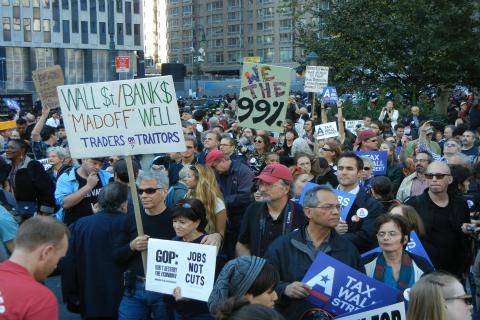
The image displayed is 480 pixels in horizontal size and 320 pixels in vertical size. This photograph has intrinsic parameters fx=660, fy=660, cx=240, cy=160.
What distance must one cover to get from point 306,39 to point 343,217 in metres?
17.7

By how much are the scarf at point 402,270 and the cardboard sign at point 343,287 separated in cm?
33

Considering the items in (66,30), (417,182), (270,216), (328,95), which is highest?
(66,30)

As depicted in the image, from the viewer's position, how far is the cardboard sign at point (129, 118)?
5719mm

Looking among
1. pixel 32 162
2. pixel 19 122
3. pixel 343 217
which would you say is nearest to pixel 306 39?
pixel 19 122

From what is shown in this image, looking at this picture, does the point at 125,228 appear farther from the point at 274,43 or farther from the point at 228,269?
the point at 274,43

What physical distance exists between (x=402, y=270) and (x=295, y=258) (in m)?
0.80

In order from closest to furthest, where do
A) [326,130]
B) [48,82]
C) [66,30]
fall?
[326,130]
[48,82]
[66,30]

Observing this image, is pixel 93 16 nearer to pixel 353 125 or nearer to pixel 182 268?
pixel 353 125

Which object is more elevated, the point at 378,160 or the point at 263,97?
the point at 263,97

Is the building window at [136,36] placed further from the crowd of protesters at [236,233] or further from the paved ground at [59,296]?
the paved ground at [59,296]

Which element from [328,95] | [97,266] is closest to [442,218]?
[97,266]

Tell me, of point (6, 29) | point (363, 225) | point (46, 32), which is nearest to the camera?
point (363, 225)

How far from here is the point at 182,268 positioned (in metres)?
4.95

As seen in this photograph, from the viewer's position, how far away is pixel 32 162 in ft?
28.2
